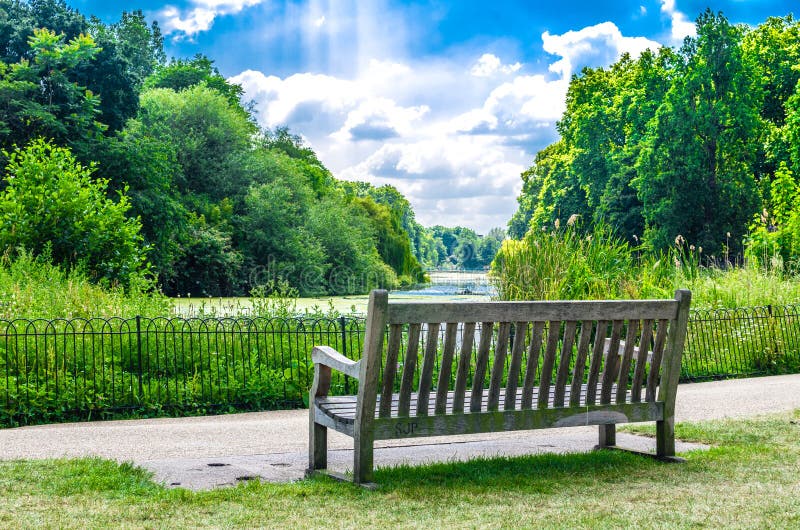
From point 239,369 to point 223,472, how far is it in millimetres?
4658

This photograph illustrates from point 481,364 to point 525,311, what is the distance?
0.40m

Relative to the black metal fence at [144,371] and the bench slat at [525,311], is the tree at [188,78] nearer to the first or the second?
the black metal fence at [144,371]

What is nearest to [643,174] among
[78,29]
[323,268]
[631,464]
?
[323,268]

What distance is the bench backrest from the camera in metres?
5.04

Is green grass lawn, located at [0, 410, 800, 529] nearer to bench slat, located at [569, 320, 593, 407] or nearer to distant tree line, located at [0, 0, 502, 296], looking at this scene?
bench slat, located at [569, 320, 593, 407]

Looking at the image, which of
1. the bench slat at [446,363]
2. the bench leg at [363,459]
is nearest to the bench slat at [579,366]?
the bench slat at [446,363]

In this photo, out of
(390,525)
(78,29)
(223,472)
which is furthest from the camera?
(78,29)

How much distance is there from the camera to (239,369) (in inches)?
402

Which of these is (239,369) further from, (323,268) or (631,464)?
(323,268)

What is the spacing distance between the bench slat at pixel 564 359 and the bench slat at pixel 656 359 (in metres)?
0.69

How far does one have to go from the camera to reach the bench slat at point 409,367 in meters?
5.06

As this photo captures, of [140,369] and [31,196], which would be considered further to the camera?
[31,196]

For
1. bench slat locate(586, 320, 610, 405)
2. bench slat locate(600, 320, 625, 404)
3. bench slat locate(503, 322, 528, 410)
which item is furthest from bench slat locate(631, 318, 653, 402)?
bench slat locate(503, 322, 528, 410)

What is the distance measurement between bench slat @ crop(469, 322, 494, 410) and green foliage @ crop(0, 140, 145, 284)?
12374mm
